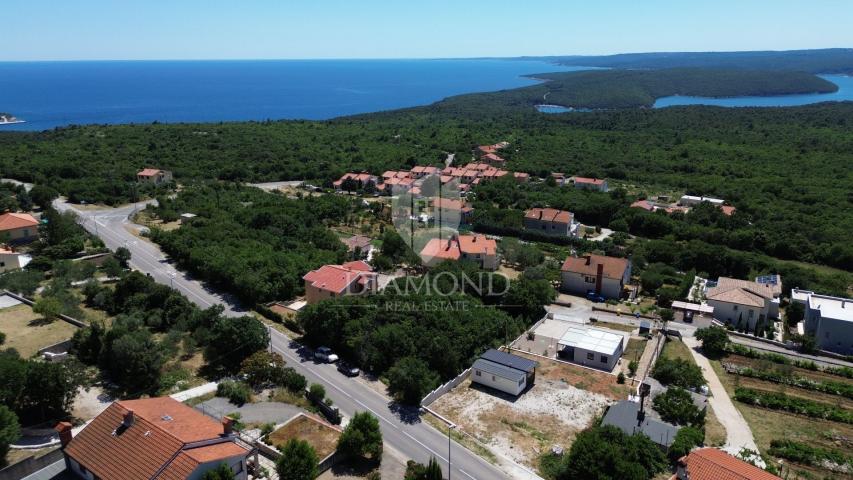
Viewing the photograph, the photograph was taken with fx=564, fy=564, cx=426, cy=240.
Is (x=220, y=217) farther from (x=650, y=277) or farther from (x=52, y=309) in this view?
(x=650, y=277)

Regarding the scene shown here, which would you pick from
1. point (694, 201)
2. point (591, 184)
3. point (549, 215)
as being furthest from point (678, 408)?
point (591, 184)

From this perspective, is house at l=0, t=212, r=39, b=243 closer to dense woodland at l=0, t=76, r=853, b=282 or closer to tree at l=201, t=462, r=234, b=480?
dense woodland at l=0, t=76, r=853, b=282

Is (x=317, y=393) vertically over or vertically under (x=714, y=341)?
over

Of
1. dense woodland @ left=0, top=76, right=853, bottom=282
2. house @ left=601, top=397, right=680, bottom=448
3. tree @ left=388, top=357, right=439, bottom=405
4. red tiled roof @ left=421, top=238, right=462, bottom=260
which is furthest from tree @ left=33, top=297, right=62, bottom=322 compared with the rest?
dense woodland @ left=0, top=76, right=853, bottom=282

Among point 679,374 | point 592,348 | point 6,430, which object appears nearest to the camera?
point 6,430

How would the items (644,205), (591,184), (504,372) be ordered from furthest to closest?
(591,184), (644,205), (504,372)

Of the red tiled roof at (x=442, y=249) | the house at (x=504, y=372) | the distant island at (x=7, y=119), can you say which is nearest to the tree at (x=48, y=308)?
the house at (x=504, y=372)

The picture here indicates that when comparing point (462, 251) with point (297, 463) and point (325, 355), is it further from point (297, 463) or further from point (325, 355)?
point (297, 463)

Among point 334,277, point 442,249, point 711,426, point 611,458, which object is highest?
point 334,277
